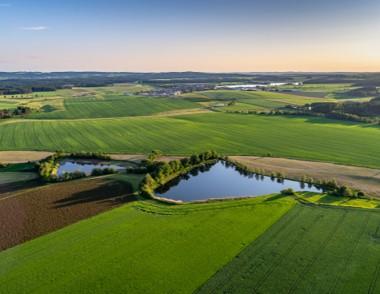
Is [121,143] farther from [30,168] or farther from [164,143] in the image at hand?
[30,168]

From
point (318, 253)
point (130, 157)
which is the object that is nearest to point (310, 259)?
point (318, 253)

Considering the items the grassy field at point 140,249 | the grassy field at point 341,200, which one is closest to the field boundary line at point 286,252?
the grassy field at point 140,249

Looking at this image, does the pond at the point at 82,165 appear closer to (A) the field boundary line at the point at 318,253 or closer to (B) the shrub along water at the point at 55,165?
(B) the shrub along water at the point at 55,165

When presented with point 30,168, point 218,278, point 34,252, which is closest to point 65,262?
point 34,252

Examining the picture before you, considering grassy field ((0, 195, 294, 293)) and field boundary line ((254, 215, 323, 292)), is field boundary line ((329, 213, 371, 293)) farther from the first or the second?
grassy field ((0, 195, 294, 293))

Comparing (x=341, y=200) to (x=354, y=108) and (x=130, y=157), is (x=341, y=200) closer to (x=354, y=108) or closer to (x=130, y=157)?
(x=130, y=157)

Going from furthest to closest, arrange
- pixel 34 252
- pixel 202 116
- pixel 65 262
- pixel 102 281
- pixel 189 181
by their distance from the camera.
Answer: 1. pixel 202 116
2. pixel 189 181
3. pixel 34 252
4. pixel 65 262
5. pixel 102 281

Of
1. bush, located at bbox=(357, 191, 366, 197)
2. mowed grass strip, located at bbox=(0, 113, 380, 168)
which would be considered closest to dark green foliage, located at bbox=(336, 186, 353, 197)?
bush, located at bbox=(357, 191, 366, 197)
